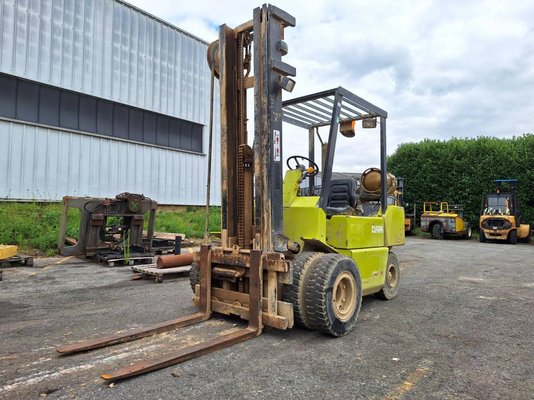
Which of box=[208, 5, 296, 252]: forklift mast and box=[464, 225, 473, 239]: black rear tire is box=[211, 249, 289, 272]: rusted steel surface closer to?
box=[208, 5, 296, 252]: forklift mast

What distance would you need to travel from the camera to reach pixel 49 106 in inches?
509

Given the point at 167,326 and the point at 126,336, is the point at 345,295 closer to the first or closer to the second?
the point at 167,326

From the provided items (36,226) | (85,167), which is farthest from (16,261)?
(85,167)

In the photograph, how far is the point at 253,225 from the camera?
471cm

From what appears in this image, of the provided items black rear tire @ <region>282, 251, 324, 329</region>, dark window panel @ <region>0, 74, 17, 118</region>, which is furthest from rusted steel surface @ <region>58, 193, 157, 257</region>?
black rear tire @ <region>282, 251, 324, 329</region>

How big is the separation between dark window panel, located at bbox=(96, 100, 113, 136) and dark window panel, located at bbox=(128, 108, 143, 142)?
32.8 inches

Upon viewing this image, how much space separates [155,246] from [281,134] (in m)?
7.81

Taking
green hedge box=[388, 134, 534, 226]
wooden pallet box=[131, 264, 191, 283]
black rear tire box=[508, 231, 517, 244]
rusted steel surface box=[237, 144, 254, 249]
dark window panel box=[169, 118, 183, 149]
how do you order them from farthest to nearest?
green hedge box=[388, 134, 534, 226] < black rear tire box=[508, 231, 517, 244] < dark window panel box=[169, 118, 183, 149] < wooden pallet box=[131, 264, 191, 283] < rusted steel surface box=[237, 144, 254, 249]

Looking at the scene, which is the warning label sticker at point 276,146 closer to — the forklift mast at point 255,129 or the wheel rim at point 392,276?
the forklift mast at point 255,129

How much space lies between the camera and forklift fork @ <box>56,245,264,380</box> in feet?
10.3

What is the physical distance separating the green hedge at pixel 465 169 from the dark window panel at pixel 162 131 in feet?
47.7

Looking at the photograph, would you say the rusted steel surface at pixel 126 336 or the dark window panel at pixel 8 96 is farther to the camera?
the dark window panel at pixel 8 96

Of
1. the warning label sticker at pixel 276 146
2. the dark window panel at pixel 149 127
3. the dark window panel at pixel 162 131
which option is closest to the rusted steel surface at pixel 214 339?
the warning label sticker at pixel 276 146

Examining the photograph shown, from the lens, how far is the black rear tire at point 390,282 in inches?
247
